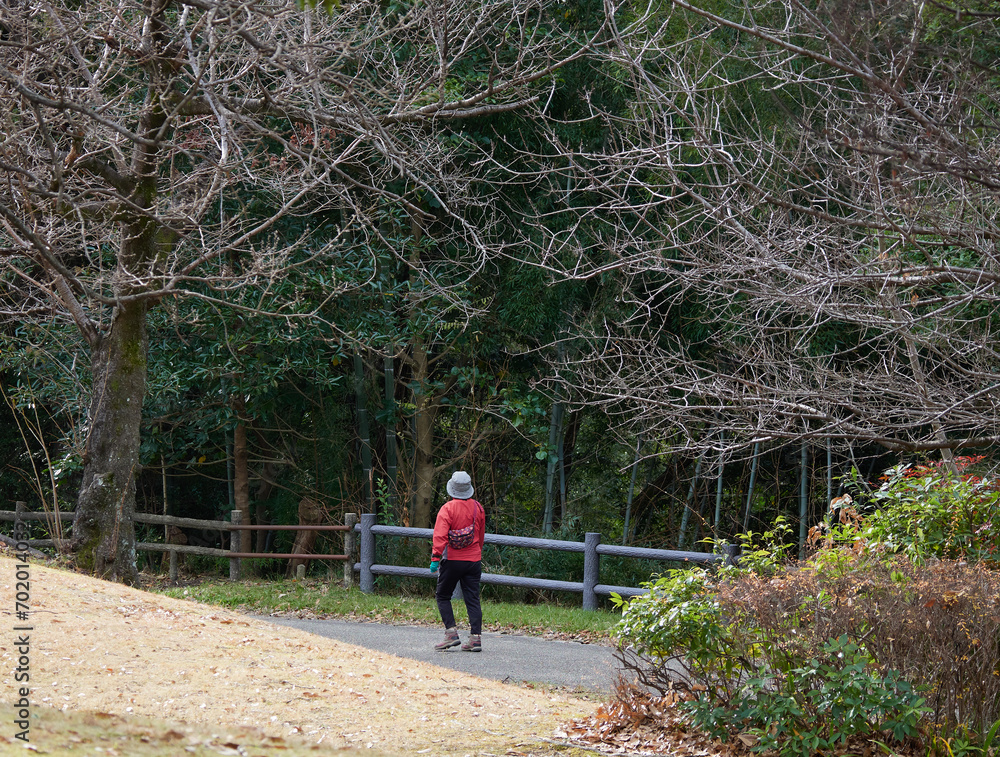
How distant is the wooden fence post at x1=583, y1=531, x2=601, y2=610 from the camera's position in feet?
37.3

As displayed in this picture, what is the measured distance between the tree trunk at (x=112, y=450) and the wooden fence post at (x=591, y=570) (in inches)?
203

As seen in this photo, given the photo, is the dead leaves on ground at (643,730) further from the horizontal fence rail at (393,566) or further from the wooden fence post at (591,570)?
the wooden fence post at (591,570)

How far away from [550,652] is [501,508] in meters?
5.84

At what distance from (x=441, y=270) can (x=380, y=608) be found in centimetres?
476

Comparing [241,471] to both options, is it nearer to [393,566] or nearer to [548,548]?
[393,566]

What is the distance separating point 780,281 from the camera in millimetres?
6977

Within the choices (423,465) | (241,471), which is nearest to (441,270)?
(423,465)

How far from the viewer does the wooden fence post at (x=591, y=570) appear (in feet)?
37.3

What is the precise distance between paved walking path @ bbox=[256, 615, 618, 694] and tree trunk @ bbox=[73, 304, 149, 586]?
1955 mm

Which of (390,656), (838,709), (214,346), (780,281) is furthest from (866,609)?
(214,346)

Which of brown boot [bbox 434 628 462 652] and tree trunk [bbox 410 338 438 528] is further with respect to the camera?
tree trunk [bbox 410 338 438 528]

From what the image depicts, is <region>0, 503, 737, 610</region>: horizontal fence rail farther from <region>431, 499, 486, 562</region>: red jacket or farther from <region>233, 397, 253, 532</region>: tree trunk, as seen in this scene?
<region>431, 499, 486, 562</region>: red jacket

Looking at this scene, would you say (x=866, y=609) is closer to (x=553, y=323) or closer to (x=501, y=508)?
(x=553, y=323)

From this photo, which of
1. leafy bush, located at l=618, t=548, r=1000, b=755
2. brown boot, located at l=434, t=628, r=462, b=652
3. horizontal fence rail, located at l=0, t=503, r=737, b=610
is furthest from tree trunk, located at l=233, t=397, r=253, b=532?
leafy bush, located at l=618, t=548, r=1000, b=755
